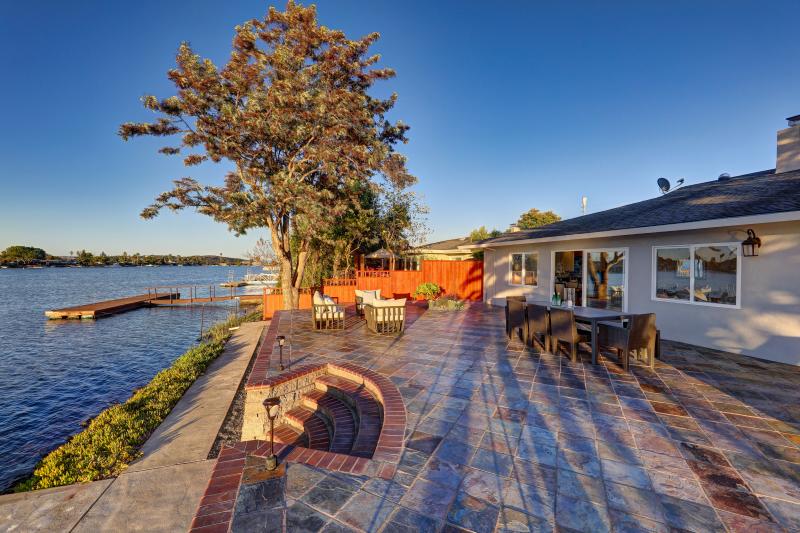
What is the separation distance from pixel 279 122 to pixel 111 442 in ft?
31.0

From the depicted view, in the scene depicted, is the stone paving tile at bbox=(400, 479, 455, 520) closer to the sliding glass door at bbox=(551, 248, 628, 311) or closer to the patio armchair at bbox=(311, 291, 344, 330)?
the patio armchair at bbox=(311, 291, 344, 330)

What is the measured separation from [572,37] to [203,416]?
14769 millimetres

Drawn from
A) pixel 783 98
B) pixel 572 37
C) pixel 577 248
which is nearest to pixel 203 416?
pixel 577 248

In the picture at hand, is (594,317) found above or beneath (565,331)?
above

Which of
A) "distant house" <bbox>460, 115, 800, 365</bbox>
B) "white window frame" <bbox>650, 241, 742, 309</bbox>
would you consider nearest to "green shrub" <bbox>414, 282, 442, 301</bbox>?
"distant house" <bbox>460, 115, 800, 365</bbox>

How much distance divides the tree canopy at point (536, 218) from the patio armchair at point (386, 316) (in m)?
28.3

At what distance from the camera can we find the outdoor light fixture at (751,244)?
577cm

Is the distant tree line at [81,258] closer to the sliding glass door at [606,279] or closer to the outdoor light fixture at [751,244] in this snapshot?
the sliding glass door at [606,279]

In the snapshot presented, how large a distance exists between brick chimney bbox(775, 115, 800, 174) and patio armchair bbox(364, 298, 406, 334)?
954 centimetres

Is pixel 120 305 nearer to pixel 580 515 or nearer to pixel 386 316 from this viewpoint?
pixel 386 316

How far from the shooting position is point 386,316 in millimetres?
7621

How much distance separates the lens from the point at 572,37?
11008mm

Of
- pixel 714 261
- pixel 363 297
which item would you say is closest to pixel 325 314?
pixel 363 297

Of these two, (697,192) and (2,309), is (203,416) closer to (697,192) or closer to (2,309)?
(697,192)
